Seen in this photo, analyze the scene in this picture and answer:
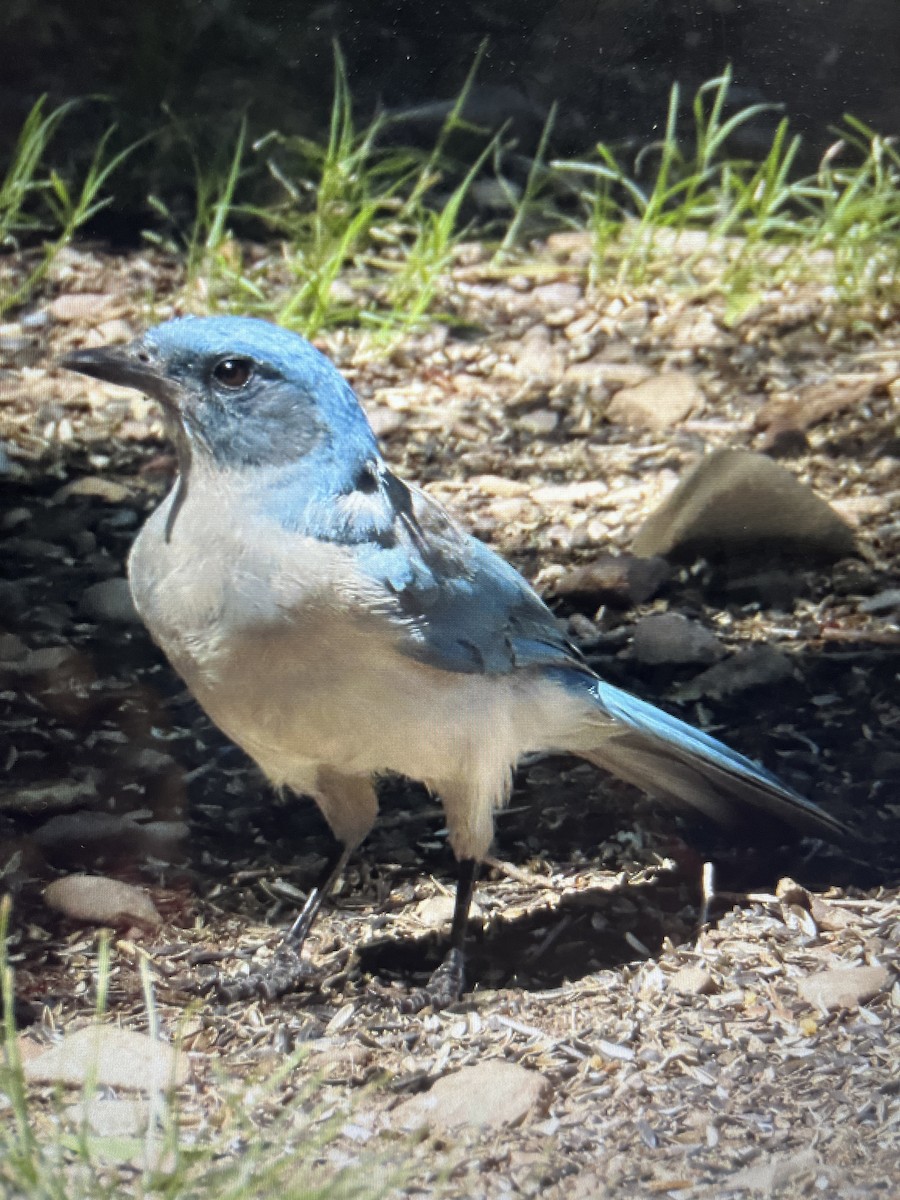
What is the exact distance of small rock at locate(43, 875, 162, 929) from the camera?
3045 millimetres

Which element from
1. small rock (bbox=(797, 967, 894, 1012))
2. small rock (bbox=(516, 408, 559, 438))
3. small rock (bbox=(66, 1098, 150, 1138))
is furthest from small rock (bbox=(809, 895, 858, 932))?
small rock (bbox=(516, 408, 559, 438))

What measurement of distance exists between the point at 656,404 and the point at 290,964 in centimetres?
227

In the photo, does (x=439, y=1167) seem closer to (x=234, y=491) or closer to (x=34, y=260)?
(x=234, y=491)

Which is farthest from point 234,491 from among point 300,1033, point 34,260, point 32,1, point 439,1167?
point 34,260

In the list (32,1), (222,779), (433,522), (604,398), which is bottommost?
(222,779)

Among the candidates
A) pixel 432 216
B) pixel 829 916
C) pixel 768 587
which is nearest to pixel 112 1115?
pixel 829 916

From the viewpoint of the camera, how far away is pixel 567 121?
355 cm

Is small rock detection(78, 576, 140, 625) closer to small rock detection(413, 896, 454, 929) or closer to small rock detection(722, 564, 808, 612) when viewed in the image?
small rock detection(413, 896, 454, 929)

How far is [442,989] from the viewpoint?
2922 millimetres

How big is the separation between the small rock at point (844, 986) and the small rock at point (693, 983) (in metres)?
0.16

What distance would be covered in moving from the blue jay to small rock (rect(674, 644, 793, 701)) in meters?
0.77

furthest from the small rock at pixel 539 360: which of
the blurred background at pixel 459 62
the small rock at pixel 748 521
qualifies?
the blurred background at pixel 459 62

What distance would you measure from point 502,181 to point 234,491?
189cm

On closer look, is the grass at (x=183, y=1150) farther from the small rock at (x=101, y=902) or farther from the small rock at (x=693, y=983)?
→ the small rock at (x=693, y=983)
